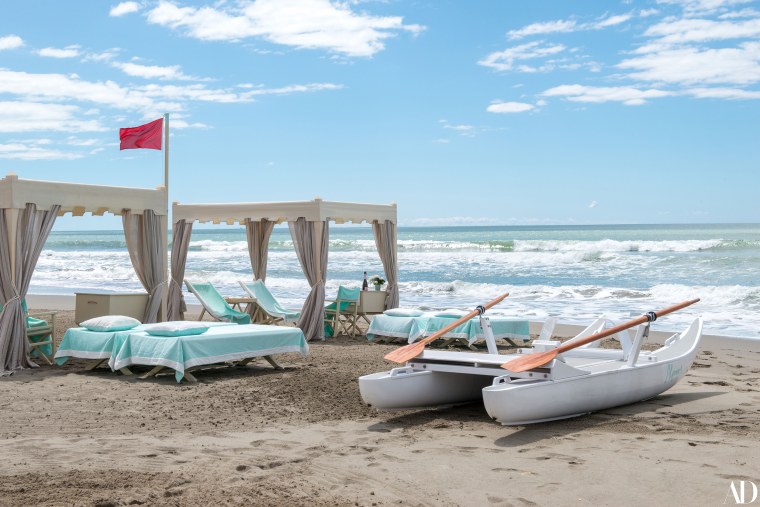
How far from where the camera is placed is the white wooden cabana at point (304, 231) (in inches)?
418

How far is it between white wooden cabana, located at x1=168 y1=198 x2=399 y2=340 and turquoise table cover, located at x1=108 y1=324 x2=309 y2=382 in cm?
277

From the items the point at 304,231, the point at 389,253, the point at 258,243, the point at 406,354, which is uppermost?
the point at 304,231

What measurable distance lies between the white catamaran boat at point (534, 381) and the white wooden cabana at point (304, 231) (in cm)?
426

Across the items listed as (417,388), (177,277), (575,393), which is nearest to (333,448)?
(417,388)

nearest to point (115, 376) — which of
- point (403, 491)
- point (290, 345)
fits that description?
point (290, 345)

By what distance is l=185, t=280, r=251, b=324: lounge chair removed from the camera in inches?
400

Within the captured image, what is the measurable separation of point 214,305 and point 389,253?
2854mm

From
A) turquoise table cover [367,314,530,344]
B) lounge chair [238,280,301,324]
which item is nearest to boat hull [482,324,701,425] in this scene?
turquoise table cover [367,314,530,344]

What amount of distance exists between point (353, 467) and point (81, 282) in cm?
2102

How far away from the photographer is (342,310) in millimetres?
11062

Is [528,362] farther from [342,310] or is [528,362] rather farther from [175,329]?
[342,310]

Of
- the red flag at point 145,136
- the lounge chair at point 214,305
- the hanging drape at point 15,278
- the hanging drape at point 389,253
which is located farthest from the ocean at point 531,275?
the hanging drape at point 15,278

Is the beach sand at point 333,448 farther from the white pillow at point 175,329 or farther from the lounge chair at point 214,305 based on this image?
the lounge chair at point 214,305

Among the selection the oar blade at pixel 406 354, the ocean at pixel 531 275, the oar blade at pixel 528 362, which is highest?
the oar blade at pixel 528 362
